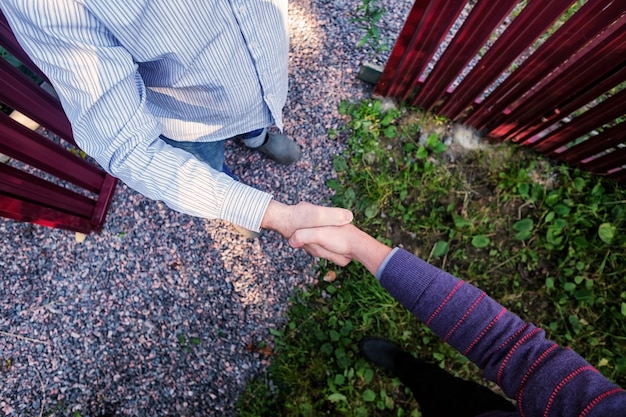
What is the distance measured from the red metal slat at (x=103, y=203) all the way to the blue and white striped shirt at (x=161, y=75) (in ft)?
2.95

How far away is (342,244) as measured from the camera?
6.37ft

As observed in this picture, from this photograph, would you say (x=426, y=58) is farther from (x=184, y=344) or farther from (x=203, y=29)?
(x=184, y=344)

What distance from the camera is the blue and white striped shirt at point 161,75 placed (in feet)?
3.79

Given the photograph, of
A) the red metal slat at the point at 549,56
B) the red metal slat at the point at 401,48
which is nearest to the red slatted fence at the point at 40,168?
the red metal slat at the point at 401,48

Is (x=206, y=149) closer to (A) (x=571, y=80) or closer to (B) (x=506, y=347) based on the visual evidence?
(B) (x=506, y=347)

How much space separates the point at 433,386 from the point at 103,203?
94.3 inches

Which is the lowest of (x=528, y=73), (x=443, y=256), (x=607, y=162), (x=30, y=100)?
(x=443, y=256)

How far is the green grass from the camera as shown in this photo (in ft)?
8.40

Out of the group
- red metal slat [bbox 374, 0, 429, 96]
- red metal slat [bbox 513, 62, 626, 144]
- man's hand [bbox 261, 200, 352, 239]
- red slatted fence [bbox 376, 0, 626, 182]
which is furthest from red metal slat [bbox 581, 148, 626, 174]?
man's hand [bbox 261, 200, 352, 239]

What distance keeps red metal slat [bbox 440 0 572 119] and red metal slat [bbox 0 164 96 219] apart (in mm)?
2558

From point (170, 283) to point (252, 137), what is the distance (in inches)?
43.5

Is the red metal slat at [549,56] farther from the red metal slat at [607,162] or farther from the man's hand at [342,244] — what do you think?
the man's hand at [342,244]

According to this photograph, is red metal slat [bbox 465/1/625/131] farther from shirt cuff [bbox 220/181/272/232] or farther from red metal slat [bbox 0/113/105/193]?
red metal slat [bbox 0/113/105/193]

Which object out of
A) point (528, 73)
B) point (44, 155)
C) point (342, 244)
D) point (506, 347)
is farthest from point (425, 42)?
point (44, 155)
